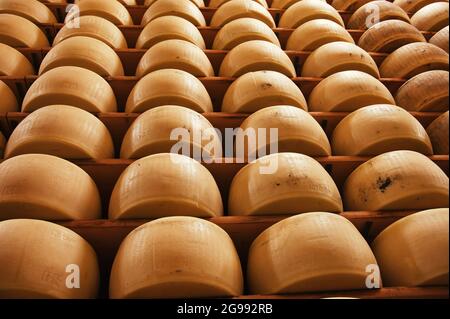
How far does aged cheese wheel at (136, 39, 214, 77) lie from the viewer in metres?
1.64

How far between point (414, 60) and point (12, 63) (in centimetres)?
172

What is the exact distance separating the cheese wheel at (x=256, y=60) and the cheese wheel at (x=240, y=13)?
16.9 inches

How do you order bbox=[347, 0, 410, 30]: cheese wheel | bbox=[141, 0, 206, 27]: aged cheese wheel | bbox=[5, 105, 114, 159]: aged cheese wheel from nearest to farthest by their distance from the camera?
bbox=[5, 105, 114, 159]: aged cheese wheel, bbox=[141, 0, 206, 27]: aged cheese wheel, bbox=[347, 0, 410, 30]: cheese wheel

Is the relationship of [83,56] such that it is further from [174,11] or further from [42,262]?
[42,262]

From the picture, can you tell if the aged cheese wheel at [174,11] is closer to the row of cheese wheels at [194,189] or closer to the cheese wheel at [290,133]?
the cheese wheel at [290,133]

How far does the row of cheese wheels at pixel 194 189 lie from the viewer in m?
1.03

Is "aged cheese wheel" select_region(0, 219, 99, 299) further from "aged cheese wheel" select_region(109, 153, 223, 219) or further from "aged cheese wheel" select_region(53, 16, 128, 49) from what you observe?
"aged cheese wheel" select_region(53, 16, 128, 49)

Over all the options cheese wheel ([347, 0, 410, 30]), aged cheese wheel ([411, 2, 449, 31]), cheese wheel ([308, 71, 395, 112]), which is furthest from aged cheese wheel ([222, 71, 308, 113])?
aged cheese wheel ([411, 2, 449, 31])

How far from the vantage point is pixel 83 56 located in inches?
63.9

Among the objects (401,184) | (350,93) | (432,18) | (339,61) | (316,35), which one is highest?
(432,18)

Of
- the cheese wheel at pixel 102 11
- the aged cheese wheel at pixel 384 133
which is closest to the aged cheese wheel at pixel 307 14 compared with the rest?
the cheese wheel at pixel 102 11

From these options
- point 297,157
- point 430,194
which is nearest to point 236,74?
point 297,157

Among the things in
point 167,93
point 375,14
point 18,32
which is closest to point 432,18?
point 375,14

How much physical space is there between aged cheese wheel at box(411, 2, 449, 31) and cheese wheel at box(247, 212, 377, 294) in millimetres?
1692
